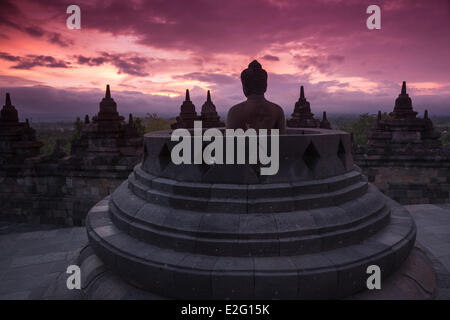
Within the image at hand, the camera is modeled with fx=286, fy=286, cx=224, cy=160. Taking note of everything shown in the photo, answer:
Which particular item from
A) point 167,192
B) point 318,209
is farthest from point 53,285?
point 318,209

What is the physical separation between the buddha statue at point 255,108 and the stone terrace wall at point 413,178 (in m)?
10.4

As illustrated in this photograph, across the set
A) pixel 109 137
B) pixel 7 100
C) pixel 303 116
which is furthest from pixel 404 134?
pixel 7 100

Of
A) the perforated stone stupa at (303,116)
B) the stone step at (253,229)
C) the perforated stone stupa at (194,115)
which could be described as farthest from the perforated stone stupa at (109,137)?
the perforated stone stupa at (303,116)

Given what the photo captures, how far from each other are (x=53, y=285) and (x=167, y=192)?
2.30 meters

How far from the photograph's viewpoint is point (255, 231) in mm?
3354

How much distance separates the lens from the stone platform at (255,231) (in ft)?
10.1

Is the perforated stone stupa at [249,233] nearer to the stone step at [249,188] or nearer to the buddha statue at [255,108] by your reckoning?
the stone step at [249,188]

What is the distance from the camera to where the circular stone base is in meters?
3.30

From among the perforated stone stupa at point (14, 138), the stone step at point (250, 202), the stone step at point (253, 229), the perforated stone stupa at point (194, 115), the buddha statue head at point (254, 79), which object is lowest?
the stone step at point (253, 229)

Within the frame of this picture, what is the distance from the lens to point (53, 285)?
14.2ft

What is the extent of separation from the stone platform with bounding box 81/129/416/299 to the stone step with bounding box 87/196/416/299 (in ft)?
0.04

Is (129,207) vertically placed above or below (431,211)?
above

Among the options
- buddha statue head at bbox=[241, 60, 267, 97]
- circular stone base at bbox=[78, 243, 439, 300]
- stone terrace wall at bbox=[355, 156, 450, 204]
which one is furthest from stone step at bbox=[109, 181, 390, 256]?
stone terrace wall at bbox=[355, 156, 450, 204]
